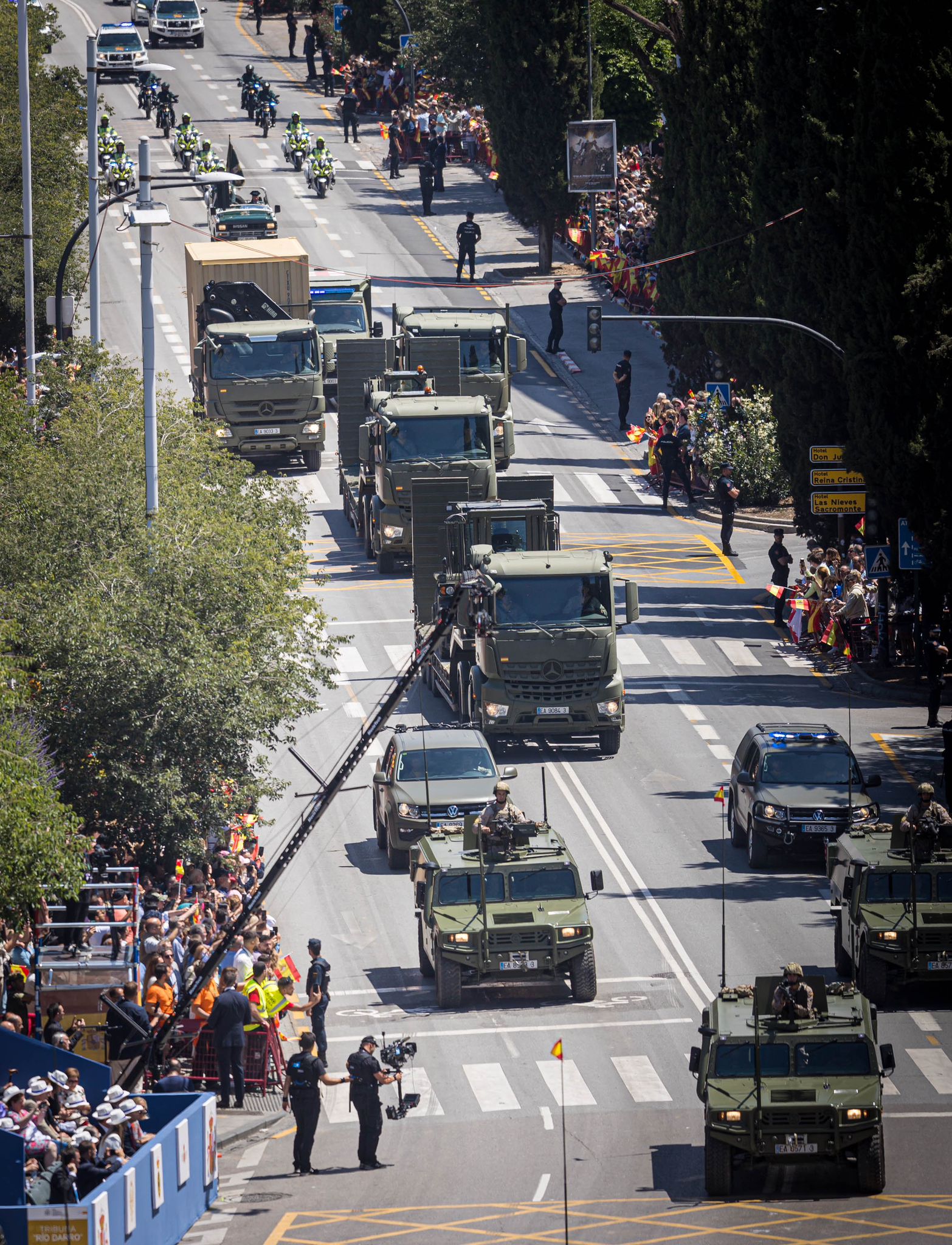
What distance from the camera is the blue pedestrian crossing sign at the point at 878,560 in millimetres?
43031

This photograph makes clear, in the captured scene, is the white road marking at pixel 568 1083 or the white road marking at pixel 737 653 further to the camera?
the white road marking at pixel 737 653

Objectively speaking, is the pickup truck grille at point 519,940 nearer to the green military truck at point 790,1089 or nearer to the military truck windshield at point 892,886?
the military truck windshield at point 892,886

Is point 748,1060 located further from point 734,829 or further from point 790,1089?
point 734,829

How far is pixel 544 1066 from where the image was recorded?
88.0ft

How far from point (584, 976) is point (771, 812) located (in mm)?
5434

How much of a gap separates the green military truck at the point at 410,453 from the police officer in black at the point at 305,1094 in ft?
71.9

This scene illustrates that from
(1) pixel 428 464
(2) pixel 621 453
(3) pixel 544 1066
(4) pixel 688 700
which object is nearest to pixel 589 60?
(2) pixel 621 453

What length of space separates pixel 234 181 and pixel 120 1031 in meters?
20.5

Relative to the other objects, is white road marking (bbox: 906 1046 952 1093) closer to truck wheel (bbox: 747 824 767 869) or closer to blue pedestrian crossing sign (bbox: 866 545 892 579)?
truck wheel (bbox: 747 824 767 869)

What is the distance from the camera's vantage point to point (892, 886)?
93.4 feet


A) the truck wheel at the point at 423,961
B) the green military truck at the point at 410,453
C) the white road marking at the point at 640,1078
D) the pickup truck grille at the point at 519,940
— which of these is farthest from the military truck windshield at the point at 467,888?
the green military truck at the point at 410,453

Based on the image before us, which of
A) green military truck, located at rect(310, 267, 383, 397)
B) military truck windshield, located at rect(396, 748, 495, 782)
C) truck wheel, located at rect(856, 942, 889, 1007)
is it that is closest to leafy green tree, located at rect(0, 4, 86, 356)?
green military truck, located at rect(310, 267, 383, 397)

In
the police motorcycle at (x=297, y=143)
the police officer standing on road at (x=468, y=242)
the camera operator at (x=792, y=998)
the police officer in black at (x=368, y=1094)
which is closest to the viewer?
the camera operator at (x=792, y=998)

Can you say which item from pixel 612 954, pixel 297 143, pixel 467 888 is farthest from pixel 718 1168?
pixel 297 143
